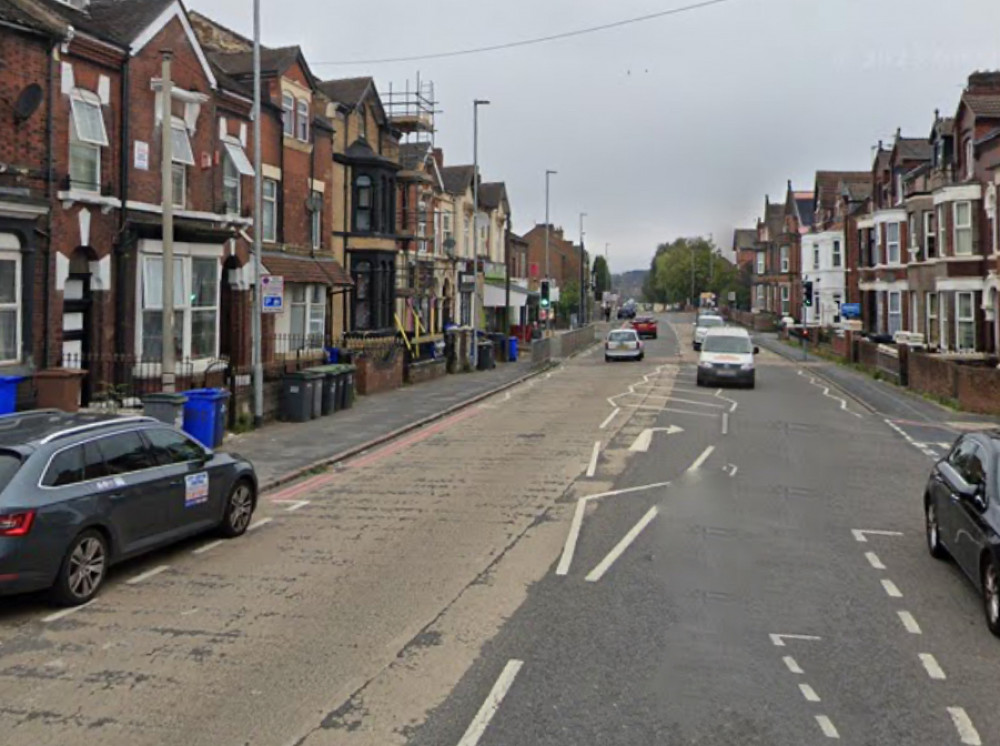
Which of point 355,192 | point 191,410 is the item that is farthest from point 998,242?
point 191,410

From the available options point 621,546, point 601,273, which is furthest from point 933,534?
point 601,273

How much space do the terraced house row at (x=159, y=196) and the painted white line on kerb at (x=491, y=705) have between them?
39.6ft

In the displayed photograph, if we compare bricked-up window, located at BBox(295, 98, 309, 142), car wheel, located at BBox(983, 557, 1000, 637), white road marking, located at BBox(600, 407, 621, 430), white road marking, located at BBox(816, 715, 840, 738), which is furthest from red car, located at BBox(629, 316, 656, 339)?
white road marking, located at BBox(816, 715, 840, 738)

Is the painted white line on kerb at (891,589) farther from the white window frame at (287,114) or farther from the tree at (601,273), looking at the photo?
the tree at (601,273)

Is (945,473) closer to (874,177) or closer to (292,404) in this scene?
(292,404)

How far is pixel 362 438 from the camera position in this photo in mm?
18438

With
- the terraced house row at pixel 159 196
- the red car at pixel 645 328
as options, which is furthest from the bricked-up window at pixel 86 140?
the red car at pixel 645 328

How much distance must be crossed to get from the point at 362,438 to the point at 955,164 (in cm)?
2525

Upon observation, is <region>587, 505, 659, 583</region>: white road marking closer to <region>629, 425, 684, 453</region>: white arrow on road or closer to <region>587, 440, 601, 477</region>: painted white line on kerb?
<region>587, 440, 601, 477</region>: painted white line on kerb

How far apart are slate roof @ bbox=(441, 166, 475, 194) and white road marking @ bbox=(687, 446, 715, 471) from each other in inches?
1245

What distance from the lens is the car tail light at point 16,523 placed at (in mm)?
7363

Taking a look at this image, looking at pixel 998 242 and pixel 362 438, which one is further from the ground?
pixel 998 242

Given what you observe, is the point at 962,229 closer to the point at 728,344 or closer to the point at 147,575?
the point at 728,344

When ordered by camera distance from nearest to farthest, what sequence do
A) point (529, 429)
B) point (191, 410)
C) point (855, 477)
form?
point (855, 477)
point (191, 410)
point (529, 429)
